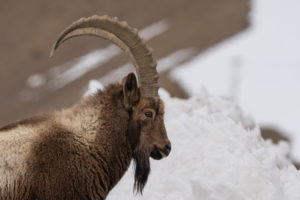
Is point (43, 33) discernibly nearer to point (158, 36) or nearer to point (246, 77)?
point (158, 36)

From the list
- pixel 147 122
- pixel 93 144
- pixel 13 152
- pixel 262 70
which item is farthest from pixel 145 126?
pixel 262 70

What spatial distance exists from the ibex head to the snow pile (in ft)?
3.52

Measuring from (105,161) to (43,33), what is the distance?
57.3 feet

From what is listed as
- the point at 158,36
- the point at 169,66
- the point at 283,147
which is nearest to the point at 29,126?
the point at 283,147

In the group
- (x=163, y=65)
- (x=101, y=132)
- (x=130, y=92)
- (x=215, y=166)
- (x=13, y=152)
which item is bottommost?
(x=13, y=152)

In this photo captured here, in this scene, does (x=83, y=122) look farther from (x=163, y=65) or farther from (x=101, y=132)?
(x=163, y=65)

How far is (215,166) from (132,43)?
204 centimetres

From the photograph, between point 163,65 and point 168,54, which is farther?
point 168,54

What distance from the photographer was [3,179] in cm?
454

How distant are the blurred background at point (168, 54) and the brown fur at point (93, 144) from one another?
9.98m

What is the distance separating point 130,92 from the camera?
5.18 metres

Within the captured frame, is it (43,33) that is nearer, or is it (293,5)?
(43,33)

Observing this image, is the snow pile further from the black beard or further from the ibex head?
the ibex head

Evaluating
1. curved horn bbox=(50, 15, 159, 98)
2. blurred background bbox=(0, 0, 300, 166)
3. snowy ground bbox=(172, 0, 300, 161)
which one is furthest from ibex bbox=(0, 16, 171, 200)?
blurred background bbox=(0, 0, 300, 166)
